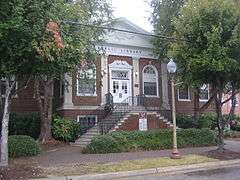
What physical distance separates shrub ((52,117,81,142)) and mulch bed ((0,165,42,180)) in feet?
38.1

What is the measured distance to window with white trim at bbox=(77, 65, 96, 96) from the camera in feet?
91.3

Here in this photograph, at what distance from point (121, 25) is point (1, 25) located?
2062cm

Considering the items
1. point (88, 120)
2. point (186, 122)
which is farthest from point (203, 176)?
point (186, 122)

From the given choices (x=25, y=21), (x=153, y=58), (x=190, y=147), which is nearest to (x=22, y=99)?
(x=153, y=58)

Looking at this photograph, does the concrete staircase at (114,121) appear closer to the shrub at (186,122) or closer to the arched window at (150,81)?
the shrub at (186,122)

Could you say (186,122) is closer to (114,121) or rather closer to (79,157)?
(114,121)

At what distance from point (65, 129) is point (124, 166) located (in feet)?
38.2

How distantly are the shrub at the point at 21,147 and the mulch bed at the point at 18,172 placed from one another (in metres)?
4.18

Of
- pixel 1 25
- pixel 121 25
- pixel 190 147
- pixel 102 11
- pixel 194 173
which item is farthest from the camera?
pixel 121 25

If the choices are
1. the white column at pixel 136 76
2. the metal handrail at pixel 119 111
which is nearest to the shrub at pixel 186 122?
the metal handrail at pixel 119 111

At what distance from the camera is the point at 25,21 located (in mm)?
14227

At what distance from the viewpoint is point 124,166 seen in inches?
671

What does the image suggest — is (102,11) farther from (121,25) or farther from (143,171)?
(143,171)

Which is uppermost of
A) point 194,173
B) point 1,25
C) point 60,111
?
point 1,25
